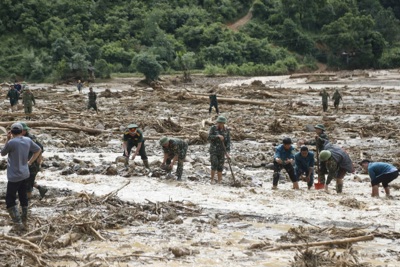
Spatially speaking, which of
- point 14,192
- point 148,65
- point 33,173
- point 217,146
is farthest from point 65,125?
point 148,65

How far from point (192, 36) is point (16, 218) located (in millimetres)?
63144

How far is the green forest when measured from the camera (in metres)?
56.6

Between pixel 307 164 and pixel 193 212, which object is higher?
pixel 307 164

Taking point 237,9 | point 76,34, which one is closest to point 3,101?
point 76,34

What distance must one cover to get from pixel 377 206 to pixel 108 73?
44.5 metres

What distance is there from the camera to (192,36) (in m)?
69.5

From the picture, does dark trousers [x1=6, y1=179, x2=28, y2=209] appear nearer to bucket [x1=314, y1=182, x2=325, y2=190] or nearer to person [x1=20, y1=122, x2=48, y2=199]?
person [x1=20, y1=122, x2=48, y2=199]

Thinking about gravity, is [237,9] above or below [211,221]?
above

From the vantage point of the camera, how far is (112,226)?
8219 millimetres

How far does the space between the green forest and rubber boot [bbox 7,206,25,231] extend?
41.5 metres

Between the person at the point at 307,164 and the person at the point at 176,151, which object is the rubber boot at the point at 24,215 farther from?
the person at the point at 307,164

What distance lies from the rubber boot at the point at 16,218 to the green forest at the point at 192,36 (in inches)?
1634

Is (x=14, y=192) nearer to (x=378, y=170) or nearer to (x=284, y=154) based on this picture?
(x=284, y=154)

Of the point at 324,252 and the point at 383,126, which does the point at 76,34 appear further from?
the point at 324,252
